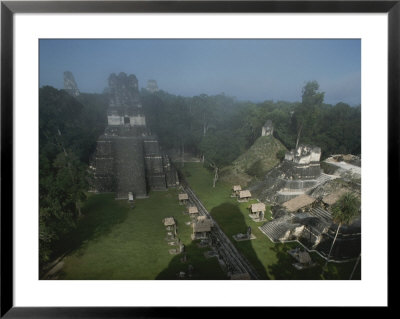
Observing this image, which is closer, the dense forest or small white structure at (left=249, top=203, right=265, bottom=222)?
the dense forest

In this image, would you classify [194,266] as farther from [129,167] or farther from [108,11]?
[129,167]

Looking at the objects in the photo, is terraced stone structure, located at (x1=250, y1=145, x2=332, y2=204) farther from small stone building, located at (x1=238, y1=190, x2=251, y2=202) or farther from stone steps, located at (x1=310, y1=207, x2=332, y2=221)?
stone steps, located at (x1=310, y1=207, x2=332, y2=221)

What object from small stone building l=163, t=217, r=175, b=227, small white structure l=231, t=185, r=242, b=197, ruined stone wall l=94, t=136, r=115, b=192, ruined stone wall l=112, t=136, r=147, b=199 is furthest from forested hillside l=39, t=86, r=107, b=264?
small white structure l=231, t=185, r=242, b=197

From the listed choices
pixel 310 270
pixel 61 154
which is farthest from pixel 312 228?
A: pixel 61 154

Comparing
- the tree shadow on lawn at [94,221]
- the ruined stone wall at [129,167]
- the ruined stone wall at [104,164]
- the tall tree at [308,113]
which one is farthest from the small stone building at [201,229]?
the tall tree at [308,113]

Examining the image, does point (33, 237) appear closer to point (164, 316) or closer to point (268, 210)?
point (164, 316)

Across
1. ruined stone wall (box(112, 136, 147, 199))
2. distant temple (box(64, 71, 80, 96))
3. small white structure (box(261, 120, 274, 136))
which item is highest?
distant temple (box(64, 71, 80, 96))
